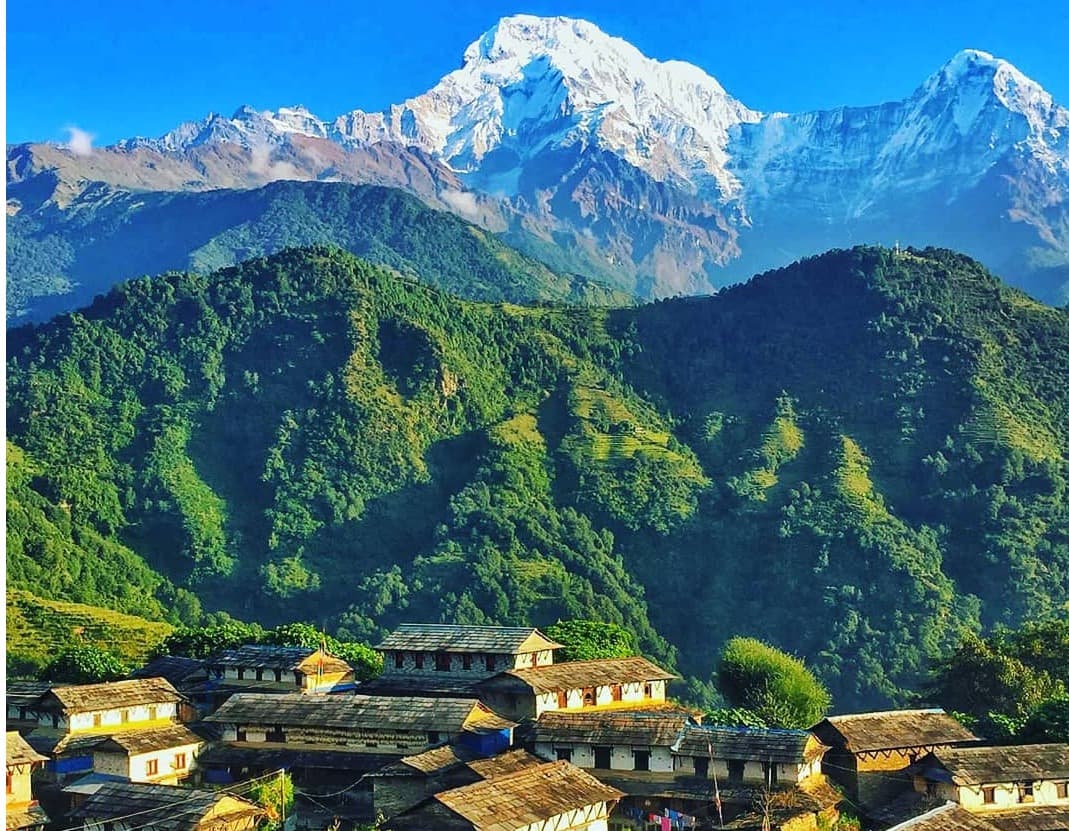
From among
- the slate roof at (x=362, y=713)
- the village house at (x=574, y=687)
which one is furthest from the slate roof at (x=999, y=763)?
the slate roof at (x=362, y=713)

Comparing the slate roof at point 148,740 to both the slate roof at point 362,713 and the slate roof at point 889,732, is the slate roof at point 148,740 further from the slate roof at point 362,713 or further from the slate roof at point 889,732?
the slate roof at point 889,732

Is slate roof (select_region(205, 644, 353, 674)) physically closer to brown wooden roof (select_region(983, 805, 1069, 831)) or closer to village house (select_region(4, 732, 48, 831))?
village house (select_region(4, 732, 48, 831))

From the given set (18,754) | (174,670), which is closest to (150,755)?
(18,754)

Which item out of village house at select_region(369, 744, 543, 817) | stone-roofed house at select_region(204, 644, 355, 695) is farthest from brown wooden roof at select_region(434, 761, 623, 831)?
stone-roofed house at select_region(204, 644, 355, 695)

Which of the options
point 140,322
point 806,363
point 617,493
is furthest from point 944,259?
point 140,322

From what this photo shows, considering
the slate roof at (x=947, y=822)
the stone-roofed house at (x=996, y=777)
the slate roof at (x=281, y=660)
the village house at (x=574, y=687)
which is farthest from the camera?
the slate roof at (x=281, y=660)

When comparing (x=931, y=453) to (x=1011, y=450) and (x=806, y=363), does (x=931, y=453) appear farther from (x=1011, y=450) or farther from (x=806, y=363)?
(x=806, y=363)
